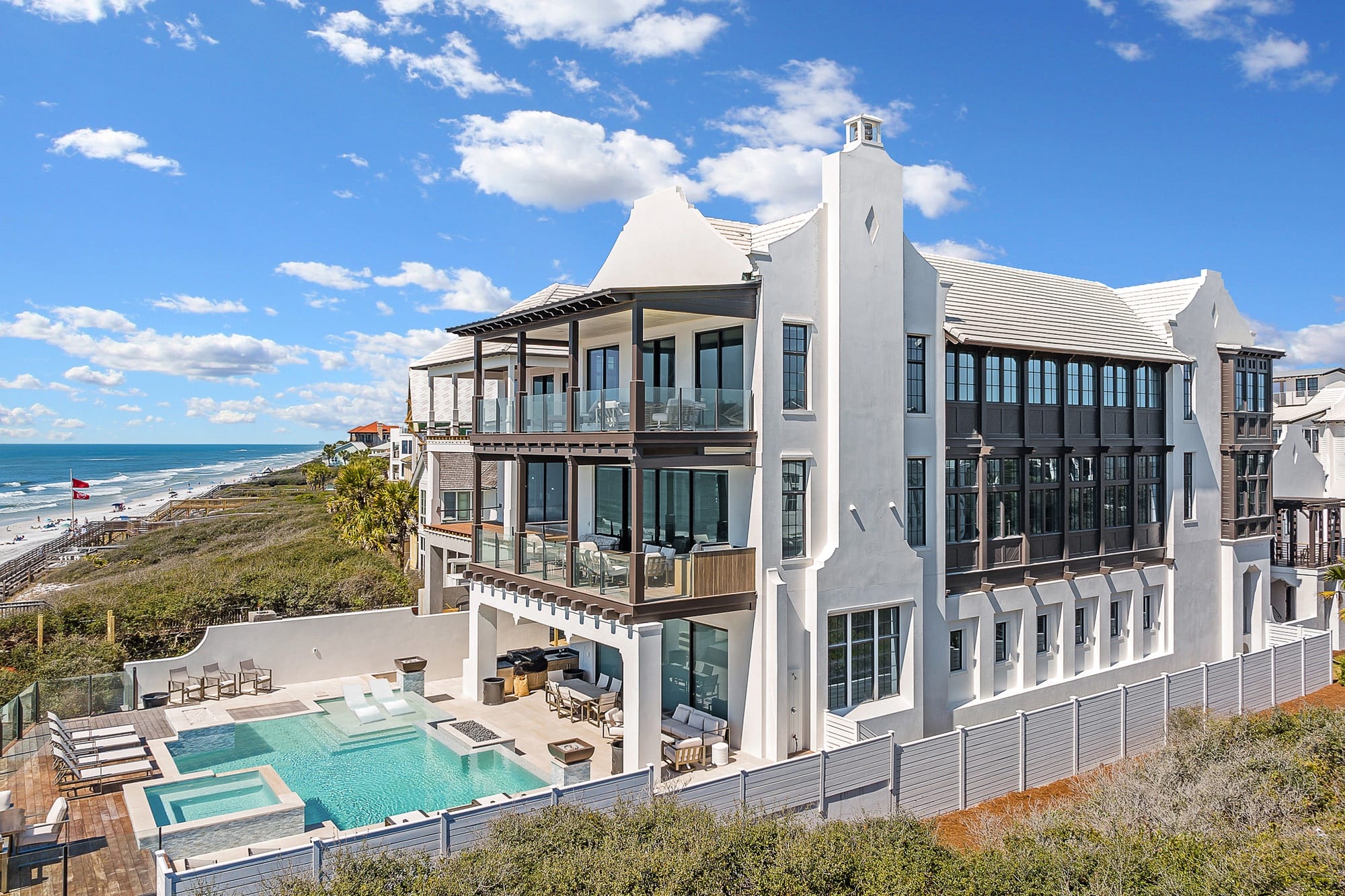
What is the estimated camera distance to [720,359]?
17.2m

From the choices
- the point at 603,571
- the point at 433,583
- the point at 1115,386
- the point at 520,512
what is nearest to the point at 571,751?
the point at 603,571

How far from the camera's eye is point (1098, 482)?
22.6m

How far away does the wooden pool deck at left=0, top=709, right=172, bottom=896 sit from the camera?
11.1m

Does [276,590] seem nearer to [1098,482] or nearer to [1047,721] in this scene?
[1047,721]

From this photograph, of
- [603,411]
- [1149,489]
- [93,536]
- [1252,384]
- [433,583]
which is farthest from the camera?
[93,536]

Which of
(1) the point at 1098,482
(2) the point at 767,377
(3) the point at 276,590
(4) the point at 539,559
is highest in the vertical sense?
(2) the point at 767,377

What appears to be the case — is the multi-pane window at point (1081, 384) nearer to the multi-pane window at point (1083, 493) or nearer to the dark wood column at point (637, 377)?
the multi-pane window at point (1083, 493)

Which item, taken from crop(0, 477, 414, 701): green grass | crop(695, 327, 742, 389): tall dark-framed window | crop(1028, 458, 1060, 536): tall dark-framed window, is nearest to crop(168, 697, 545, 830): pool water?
crop(0, 477, 414, 701): green grass

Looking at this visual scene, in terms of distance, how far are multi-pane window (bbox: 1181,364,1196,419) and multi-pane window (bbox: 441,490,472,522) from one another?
21.5 meters

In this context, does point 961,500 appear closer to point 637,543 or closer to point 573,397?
point 637,543

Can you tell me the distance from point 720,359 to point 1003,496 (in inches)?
331

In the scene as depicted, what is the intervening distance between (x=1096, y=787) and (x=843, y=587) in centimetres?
523

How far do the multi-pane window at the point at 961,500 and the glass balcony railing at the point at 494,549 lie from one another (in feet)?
31.9

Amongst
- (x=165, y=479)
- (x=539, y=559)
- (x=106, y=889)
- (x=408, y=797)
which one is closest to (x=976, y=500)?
(x=539, y=559)
